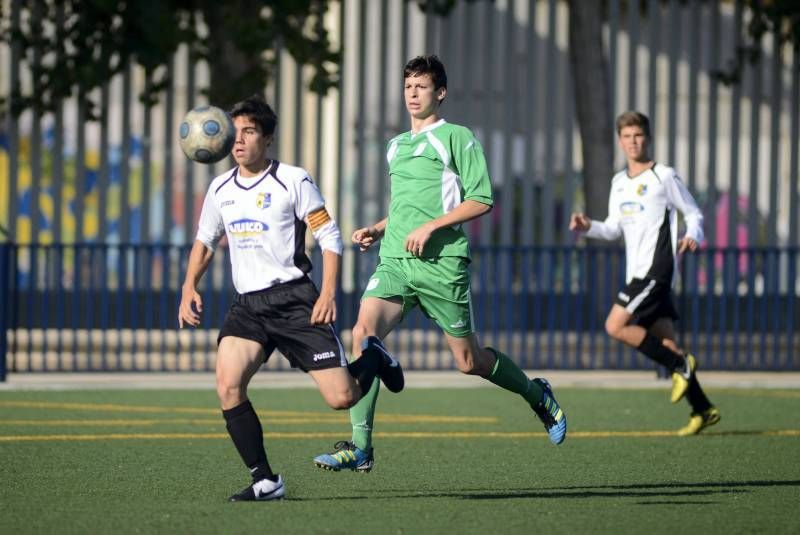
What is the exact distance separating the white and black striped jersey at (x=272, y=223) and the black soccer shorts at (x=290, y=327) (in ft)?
0.23

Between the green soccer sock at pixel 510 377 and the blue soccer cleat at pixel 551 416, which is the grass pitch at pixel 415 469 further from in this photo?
the green soccer sock at pixel 510 377

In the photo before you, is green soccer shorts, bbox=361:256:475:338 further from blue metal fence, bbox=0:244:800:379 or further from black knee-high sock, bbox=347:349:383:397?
blue metal fence, bbox=0:244:800:379

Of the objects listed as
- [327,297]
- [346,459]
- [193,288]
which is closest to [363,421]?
[346,459]

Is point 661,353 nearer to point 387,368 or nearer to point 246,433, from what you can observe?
point 387,368

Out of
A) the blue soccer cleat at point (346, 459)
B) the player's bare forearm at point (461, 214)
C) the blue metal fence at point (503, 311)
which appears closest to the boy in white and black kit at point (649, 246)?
the player's bare forearm at point (461, 214)

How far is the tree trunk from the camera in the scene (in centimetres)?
1947

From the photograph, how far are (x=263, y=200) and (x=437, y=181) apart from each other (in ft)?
3.22

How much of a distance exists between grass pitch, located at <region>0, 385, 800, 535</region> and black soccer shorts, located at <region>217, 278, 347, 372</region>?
2.21ft

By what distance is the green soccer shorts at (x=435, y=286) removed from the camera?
7.97m

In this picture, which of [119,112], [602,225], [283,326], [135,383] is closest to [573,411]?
[602,225]

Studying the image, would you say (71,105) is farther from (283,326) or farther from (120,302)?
(283,326)

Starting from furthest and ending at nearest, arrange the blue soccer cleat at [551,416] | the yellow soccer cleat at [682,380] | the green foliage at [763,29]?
the green foliage at [763,29]
the yellow soccer cleat at [682,380]
the blue soccer cleat at [551,416]

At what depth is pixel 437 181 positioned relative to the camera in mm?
7980

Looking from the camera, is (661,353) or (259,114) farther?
(661,353)
